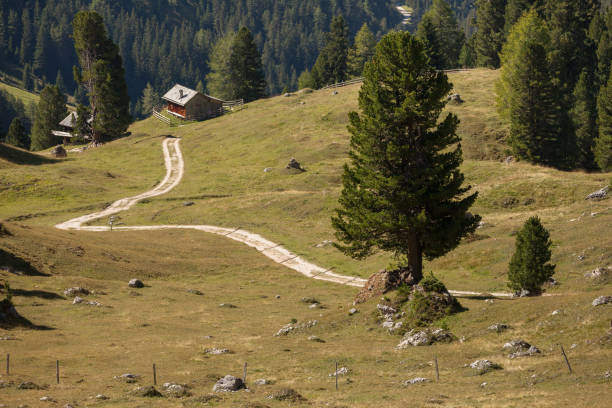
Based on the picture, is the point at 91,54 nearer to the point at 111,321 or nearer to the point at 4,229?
the point at 4,229

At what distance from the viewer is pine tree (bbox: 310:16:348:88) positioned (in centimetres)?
17025

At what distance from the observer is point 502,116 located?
10888 centimetres

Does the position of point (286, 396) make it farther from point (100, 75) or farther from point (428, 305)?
point (100, 75)

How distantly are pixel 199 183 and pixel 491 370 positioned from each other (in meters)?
83.0

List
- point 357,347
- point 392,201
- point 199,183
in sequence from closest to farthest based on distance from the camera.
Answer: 1. point 357,347
2. point 392,201
3. point 199,183

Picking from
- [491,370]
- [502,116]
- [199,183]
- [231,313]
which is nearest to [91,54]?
[199,183]

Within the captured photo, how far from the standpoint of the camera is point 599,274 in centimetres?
4716

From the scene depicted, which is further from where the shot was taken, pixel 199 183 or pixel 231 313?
pixel 199 183

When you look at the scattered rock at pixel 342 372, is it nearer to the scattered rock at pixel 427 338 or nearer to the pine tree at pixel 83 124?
the scattered rock at pixel 427 338

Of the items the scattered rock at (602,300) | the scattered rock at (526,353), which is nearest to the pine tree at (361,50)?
the scattered rock at (602,300)

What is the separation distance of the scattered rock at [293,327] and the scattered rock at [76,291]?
17371mm

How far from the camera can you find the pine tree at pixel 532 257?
140 feet

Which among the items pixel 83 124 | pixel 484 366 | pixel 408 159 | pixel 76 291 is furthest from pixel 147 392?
pixel 83 124

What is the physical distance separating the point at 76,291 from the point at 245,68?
128681 millimetres
